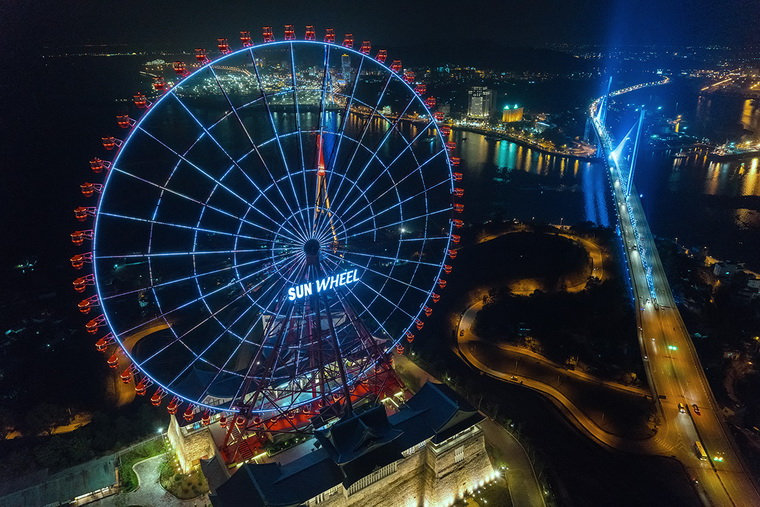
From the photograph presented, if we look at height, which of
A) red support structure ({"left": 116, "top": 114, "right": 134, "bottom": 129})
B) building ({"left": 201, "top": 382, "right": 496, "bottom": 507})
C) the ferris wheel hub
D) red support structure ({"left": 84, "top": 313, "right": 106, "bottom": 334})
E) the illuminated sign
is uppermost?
red support structure ({"left": 116, "top": 114, "right": 134, "bottom": 129})

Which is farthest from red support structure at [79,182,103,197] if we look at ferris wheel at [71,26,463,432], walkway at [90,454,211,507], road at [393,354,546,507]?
road at [393,354,546,507]

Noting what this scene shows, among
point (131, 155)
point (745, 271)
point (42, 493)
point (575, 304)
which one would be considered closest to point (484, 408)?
point (575, 304)

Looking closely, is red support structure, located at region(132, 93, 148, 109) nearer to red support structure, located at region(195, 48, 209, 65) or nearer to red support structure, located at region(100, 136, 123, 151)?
red support structure, located at region(100, 136, 123, 151)

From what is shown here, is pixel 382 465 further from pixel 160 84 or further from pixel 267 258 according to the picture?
pixel 160 84

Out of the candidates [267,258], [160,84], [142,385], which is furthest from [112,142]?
[142,385]

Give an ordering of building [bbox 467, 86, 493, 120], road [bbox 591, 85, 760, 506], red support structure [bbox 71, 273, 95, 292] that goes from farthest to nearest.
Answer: building [bbox 467, 86, 493, 120] → road [bbox 591, 85, 760, 506] → red support structure [bbox 71, 273, 95, 292]

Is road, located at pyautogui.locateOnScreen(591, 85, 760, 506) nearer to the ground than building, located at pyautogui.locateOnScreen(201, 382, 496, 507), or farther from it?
nearer to the ground

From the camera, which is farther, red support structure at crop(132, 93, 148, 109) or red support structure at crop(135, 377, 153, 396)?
red support structure at crop(135, 377, 153, 396)
